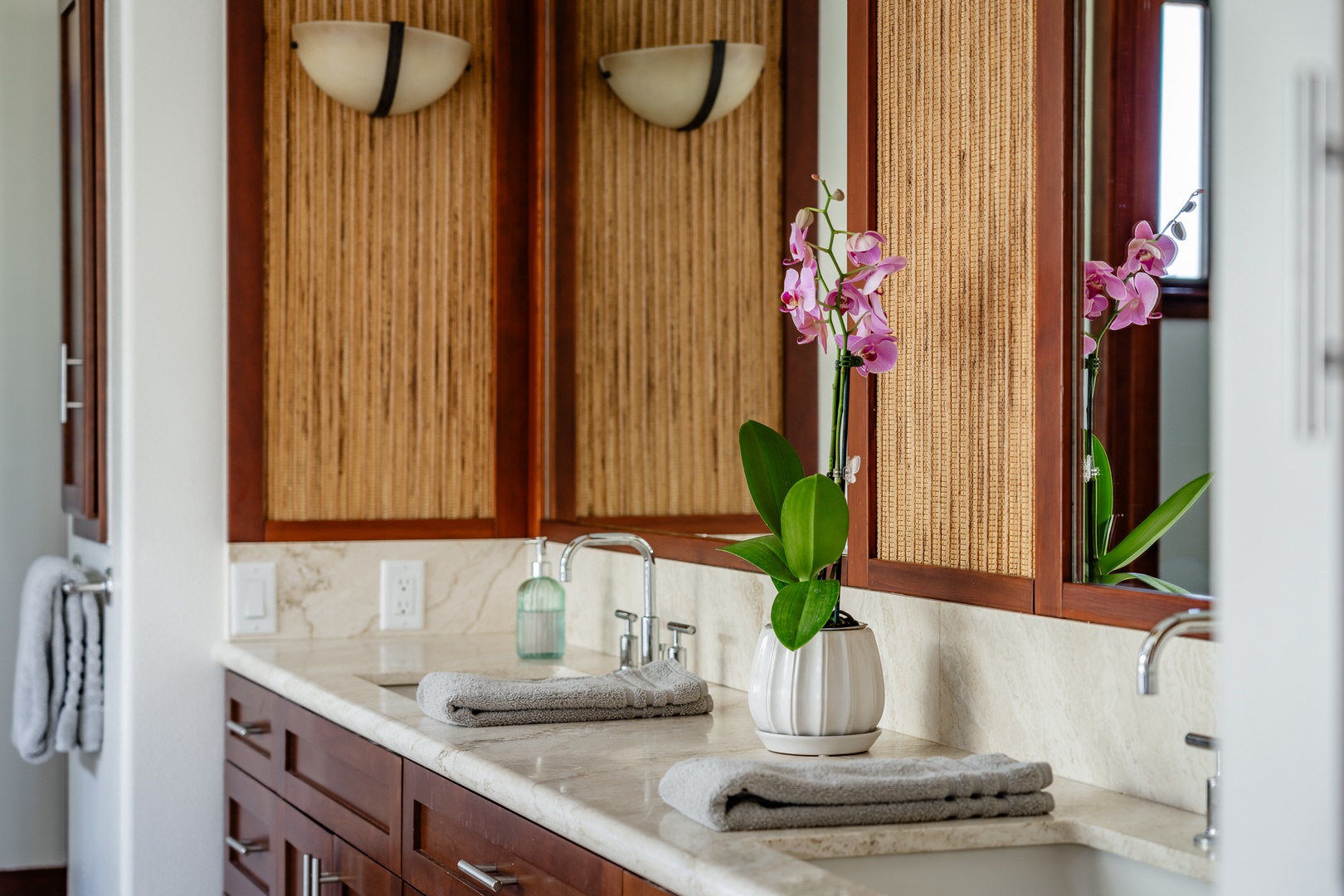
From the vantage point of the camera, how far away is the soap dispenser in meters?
2.22

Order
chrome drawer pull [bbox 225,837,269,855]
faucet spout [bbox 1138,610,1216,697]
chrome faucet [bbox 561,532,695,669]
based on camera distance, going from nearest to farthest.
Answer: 1. faucet spout [bbox 1138,610,1216,697]
2. chrome faucet [bbox 561,532,695,669]
3. chrome drawer pull [bbox 225,837,269,855]

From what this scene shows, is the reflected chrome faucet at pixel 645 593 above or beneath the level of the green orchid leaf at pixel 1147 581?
beneath

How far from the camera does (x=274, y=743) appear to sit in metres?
2.08

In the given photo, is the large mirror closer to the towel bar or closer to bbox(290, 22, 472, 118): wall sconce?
bbox(290, 22, 472, 118): wall sconce

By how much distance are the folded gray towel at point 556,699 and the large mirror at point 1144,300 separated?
0.57 metres

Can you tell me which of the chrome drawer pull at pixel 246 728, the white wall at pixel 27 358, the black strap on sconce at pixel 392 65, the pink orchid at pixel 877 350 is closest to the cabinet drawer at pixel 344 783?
the chrome drawer pull at pixel 246 728

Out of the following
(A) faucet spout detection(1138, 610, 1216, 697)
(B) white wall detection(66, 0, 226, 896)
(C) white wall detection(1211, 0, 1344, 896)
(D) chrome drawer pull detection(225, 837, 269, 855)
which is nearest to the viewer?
(C) white wall detection(1211, 0, 1344, 896)

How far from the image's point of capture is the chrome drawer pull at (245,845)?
2.18m

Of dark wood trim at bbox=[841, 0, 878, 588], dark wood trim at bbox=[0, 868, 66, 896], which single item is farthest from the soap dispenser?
dark wood trim at bbox=[0, 868, 66, 896]

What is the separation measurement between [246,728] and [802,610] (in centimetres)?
117

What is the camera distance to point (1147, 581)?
1277 millimetres

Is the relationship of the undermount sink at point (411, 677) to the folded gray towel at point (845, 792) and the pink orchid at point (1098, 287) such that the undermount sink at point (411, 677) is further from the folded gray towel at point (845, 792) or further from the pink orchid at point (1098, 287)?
the pink orchid at point (1098, 287)

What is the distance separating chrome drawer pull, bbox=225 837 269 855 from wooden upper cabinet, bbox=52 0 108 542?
1.88 feet

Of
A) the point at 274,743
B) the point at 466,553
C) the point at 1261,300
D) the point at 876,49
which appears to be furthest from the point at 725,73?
the point at 1261,300
